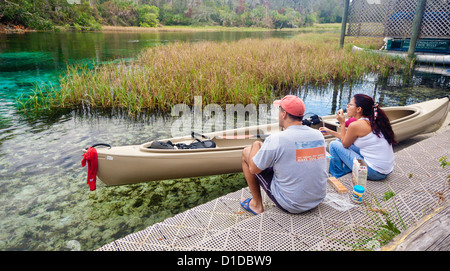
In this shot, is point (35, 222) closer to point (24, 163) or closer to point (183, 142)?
point (24, 163)

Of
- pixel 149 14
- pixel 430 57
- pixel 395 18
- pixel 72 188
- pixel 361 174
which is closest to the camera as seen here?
pixel 361 174

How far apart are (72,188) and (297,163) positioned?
3091 millimetres

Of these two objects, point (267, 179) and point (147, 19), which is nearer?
point (267, 179)

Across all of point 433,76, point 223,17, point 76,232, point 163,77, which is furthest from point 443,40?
point 223,17

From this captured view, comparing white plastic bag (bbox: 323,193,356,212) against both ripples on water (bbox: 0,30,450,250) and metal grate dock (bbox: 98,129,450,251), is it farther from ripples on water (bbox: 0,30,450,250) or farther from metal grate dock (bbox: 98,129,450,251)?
ripples on water (bbox: 0,30,450,250)

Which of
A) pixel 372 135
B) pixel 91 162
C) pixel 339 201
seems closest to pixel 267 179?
pixel 339 201

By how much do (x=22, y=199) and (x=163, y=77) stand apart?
14.5 ft

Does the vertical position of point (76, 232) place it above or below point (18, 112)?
below

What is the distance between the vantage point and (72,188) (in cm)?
369

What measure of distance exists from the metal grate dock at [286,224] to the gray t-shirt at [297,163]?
16 cm

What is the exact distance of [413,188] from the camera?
2611 millimetres

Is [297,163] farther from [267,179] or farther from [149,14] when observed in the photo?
[149,14]

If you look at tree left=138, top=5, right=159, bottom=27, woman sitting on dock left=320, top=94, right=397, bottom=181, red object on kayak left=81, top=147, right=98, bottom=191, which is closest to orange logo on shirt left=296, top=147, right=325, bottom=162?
woman sitting on dock left=320, top=94, right=397, bottom=181

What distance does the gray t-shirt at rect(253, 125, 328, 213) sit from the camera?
2.11 m
